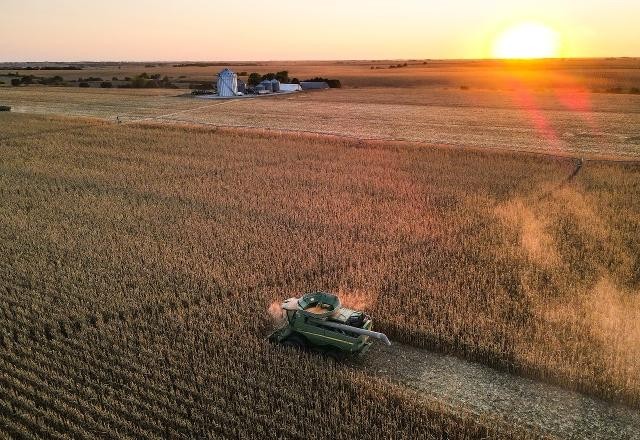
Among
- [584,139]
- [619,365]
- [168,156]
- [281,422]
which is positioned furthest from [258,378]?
[584,139]

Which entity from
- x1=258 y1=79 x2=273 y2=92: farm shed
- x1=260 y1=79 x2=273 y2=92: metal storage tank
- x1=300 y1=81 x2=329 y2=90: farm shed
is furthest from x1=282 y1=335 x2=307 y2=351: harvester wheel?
x1=300 y1=81 x2=329 y2=90: farm shed

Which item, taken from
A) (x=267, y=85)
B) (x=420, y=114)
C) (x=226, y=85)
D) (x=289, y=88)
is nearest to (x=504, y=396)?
(x=420, y=114)

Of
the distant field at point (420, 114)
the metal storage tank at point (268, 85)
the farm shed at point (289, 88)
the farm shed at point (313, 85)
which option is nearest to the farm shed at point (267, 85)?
the metal storage tank at point (268, 85)

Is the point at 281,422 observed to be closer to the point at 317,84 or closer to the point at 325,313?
A: the point at 325,313

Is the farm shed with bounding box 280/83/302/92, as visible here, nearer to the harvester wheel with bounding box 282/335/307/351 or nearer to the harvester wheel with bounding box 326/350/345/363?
the harvester wheel with bounding box 282/335/307/351

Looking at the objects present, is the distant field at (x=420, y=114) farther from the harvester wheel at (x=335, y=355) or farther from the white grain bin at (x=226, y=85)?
the harvester wheel at (x=335, y=355)
